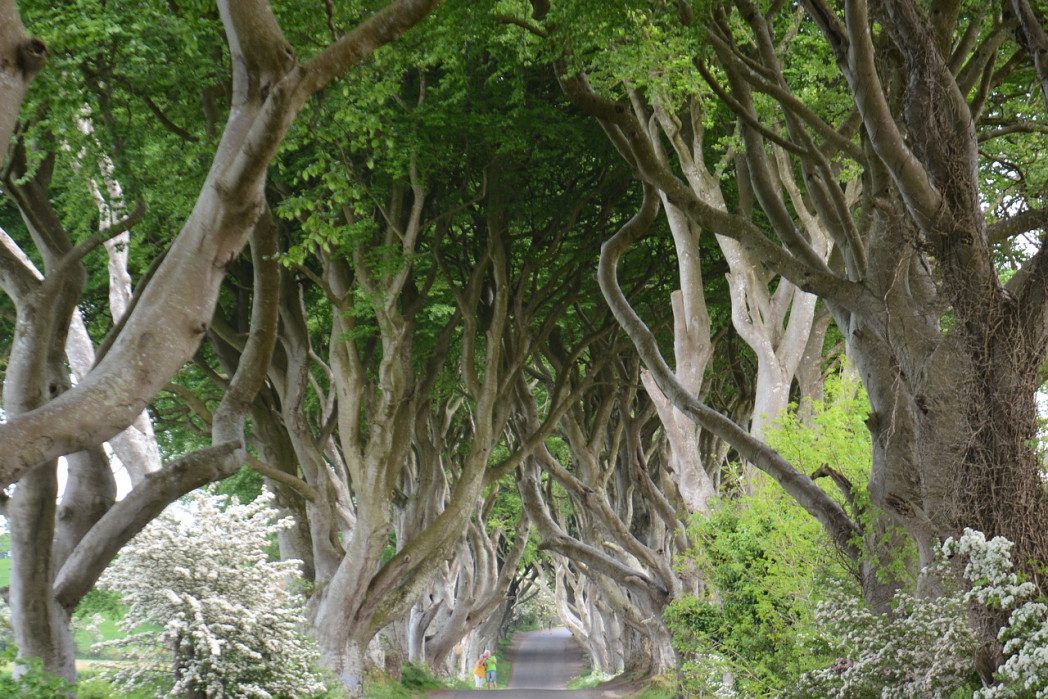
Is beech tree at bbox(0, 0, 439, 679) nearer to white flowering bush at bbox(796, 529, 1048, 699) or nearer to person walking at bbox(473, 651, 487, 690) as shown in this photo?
white flowering bush at bbox(796, 529, 1048, 699)

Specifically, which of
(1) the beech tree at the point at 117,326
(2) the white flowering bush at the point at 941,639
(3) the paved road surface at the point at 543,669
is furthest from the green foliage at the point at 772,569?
(3) the paved road surface at the point at 543,669

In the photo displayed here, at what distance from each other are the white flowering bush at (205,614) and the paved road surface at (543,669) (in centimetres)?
1245

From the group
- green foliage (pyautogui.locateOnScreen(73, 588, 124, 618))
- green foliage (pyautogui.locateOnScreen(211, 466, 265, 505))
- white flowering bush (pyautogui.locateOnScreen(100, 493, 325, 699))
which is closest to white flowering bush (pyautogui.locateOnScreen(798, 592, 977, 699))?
white flowering bush (pyautogui.locateOnScreen(100, 493, 325, 699))

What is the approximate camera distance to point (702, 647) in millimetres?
14125

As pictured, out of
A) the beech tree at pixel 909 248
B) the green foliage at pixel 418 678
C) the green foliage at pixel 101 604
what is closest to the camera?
the beech tree at pixel 909 248

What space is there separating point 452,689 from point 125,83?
22.1 m

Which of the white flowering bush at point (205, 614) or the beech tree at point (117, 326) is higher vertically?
the beech tree at point (117, 326)

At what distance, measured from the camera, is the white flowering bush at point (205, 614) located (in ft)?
40.6

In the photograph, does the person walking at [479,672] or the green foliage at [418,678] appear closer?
the green foliage at [418,678]

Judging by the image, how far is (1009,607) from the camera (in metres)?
7.07

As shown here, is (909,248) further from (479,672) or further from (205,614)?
(479,672)

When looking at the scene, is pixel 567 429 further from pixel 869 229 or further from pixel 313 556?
pixel 869 229

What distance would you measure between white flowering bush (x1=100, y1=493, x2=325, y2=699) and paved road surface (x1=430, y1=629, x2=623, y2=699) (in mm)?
12450

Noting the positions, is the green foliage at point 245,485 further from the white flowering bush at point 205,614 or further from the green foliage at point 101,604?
the white flowering bush at point 205,614
